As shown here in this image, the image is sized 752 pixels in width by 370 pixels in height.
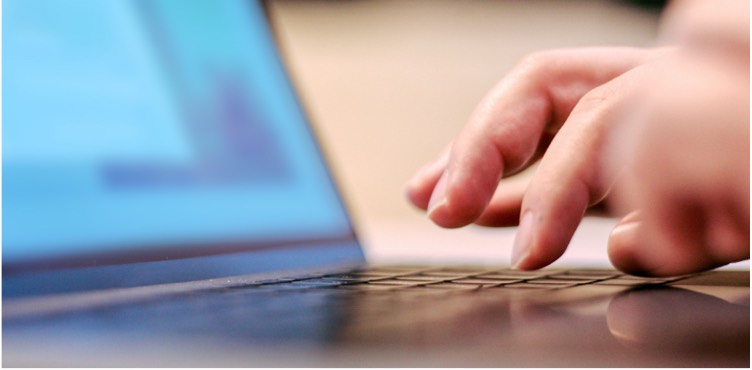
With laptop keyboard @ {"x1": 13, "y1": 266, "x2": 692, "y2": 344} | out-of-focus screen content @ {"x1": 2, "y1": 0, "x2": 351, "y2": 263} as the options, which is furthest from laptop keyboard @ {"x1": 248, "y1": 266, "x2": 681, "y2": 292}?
out-of-focus screen content @ {"x1": 2, "y1": 0, "x2": 351, "y2": 263}

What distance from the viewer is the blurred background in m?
1.78

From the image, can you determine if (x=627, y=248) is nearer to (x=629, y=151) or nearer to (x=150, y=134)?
(x=629, y=151)

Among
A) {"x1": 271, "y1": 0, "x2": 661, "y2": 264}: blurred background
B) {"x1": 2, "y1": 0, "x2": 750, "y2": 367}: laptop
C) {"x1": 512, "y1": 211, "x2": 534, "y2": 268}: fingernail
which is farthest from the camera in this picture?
{"x1": 271, "y1": 0, "x2": 661, "y2": 264}: blurred background

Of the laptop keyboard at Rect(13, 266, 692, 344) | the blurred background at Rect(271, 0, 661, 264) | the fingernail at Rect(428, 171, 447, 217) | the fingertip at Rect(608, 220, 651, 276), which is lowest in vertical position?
the laptop keyboard at Rect(13, 266, 692, 344)

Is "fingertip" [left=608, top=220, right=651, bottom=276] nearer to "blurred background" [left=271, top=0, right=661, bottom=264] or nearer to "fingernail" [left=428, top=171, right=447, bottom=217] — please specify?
"fingernail" [left=428, top=171, right=447, bottom=217]

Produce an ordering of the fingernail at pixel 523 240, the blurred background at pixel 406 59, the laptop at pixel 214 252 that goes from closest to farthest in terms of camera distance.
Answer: the laptop at pixel 214 252 → the fingernail at pixel 523 240 → the blurred background at pixel 406 59

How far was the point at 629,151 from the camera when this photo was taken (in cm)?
34

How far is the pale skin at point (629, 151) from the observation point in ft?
0.97

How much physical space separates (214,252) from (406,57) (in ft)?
4.59

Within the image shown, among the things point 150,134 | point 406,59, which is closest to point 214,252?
point 150,134

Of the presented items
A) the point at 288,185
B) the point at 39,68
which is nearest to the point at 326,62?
the point at 288,185

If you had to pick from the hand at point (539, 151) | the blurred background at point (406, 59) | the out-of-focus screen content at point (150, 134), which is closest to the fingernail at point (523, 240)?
the hand at point (539, 151)

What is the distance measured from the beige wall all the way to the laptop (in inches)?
45.3

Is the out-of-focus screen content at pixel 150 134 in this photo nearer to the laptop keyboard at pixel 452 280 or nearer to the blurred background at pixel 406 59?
the laptop keyboard at pixel 452 280
